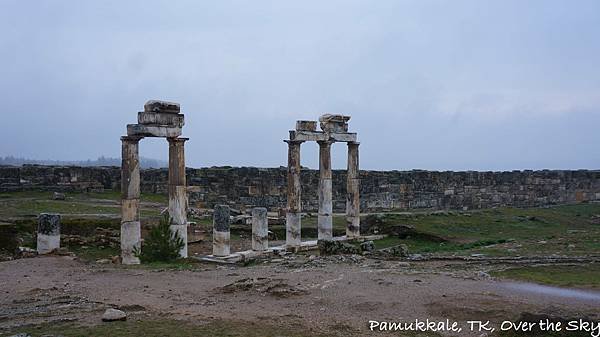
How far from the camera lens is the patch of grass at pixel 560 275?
12.1m

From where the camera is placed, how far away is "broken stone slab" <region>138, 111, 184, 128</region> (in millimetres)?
17547

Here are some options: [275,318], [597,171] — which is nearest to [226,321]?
[275,318]

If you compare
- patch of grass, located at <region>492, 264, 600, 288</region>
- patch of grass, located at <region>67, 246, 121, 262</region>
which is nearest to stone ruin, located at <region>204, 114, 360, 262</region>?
patch of grass, located at <region>67, 246, 121, 262</region>

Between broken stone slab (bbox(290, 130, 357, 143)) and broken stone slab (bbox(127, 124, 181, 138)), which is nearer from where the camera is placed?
broken stone slab (bbox(127, 124, 181, 138))

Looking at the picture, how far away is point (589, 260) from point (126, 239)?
11.8 metres

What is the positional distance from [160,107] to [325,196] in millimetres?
7976

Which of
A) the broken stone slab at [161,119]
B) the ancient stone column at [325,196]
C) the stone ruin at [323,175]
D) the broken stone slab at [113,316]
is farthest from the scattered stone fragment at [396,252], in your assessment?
the broken stone slab at [113,316]

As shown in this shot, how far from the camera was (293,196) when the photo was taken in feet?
73.7

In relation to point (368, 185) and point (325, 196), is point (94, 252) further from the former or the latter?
point (368, 185)

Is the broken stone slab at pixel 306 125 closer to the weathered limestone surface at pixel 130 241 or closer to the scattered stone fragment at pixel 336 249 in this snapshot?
the scattered stone fragment at pixel 336 249

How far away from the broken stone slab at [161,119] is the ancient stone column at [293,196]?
17.3 ft

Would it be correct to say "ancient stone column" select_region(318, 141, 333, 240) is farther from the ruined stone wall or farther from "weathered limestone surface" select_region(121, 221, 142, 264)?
"weathered limestone surface" select_region(121, 221, 142, 264)

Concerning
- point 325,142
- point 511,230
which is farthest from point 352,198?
point 511,230

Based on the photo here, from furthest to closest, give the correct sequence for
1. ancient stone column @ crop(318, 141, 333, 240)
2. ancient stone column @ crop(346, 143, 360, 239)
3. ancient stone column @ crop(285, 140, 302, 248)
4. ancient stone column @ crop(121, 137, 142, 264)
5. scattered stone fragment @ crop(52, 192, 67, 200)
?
scattered stone fragment @ crop(52, 192, 67, 200), ancient stone column @ crop(346, 143, 360, 239), ancient stone column @ crop(318, 141, 333, 240), ancient stone column @ crop(285, 140, 302, 248), ancient stone column @ crop(121, 137, 142, 264)
